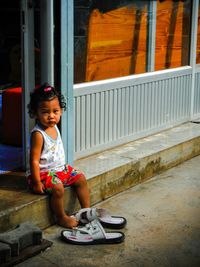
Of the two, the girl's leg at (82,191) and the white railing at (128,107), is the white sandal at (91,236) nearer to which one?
the girl's leg at (82,191)

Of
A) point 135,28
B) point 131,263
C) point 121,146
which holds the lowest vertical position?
point 131,263

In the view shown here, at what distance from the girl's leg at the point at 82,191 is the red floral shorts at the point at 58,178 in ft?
0.11

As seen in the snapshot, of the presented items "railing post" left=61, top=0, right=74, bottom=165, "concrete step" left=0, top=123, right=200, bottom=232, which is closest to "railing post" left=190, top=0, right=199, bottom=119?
"concrete step" left=0, top=123, right=200, bottom=232

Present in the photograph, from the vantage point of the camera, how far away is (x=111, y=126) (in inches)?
219

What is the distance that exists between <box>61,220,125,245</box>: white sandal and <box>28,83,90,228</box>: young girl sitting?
0.16 meters

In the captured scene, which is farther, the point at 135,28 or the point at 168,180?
the point at 135,28

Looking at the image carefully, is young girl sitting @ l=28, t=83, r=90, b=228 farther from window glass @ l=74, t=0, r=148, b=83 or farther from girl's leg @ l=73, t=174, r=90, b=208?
window glass @ l=74, t=0, r=148, b=83

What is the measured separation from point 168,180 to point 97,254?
6.30 feet

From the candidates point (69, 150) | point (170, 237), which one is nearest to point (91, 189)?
point (69, 150)

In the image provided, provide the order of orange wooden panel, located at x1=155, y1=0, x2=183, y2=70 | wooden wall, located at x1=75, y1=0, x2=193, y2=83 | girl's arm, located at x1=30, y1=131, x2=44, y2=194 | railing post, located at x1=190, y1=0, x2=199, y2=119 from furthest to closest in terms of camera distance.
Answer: railing post, located at x1=190, y1=0, x2=199, y2=119 < orange wooden panel, located at x1=155, y1=0, x2=183, y2=70 < wooden wall, located at x1=75, y1=0, x2=193, y2=83 < girl's arm, located at x1=30, y1=131, x2=44, y2=194

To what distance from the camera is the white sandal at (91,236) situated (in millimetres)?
3766

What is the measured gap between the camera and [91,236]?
3.80 metres

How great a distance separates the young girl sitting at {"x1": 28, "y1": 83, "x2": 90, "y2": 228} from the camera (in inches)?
154

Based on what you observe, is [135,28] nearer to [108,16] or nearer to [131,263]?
[108,16]
